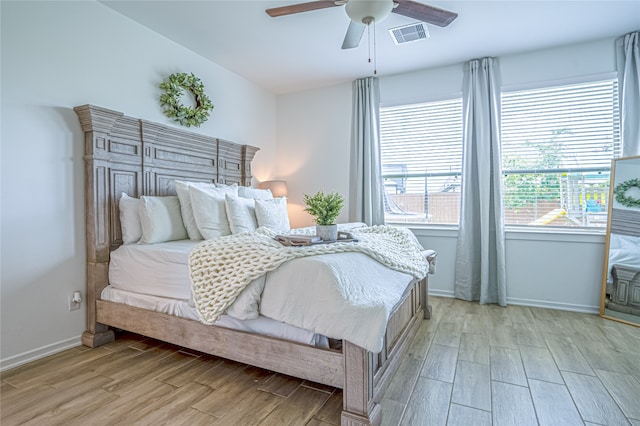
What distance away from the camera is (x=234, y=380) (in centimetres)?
197

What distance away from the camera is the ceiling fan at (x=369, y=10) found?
6.26 feet

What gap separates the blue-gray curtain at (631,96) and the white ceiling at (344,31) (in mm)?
154

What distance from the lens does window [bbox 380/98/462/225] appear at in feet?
12.7

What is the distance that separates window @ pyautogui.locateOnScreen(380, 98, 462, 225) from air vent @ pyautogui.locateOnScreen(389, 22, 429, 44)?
1.00 meters

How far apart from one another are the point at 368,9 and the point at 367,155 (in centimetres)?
226

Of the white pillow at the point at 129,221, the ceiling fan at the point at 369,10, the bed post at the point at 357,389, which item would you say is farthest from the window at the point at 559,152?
the white pillow at the point at 129,221

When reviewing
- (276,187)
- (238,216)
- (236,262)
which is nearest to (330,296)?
(236,262)

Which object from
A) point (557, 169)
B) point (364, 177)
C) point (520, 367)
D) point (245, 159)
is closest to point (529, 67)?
point (557, 169)

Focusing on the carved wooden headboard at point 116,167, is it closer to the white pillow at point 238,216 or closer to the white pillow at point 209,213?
the white pillow at point 209,213

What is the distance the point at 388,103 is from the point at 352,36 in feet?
6.04

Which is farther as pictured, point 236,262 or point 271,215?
point 271,215

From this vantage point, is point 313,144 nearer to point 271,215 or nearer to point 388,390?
point 271,215

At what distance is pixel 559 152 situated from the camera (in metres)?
3.42

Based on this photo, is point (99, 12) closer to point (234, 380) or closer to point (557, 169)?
point (234, 380)
